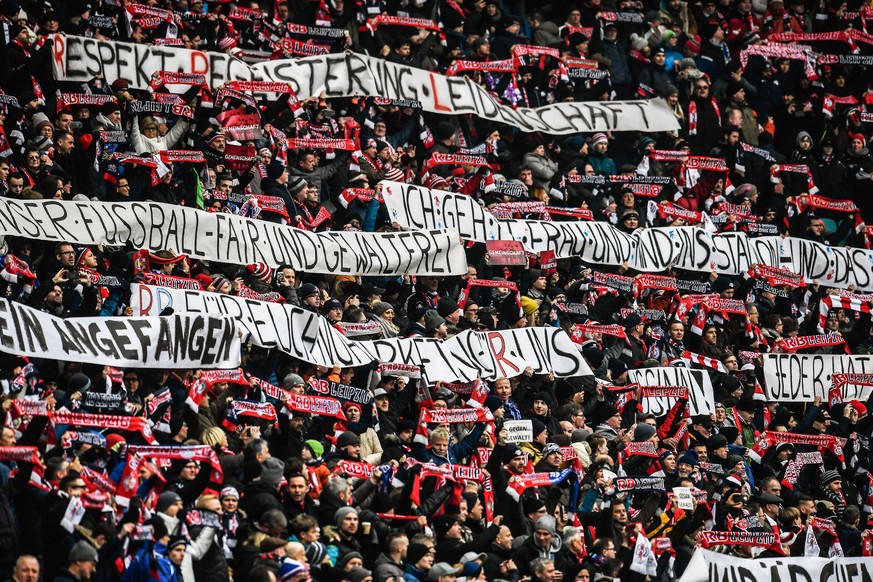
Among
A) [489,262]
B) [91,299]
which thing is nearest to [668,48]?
[489,262]

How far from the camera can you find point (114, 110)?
1786 cm

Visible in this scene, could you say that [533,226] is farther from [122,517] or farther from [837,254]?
[122,517]

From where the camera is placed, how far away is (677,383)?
1862 cm

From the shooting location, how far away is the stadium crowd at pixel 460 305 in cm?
1277

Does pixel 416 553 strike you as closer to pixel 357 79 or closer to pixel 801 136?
pixel 357 79

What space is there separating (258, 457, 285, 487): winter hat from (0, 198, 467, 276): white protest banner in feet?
14.2

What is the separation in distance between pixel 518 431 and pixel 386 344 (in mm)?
1852

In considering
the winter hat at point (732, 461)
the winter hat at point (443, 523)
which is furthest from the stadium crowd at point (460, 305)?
the winter hat at point (732, 461)

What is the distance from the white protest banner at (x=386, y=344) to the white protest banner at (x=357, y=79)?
4.24 metres

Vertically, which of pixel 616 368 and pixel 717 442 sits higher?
pixel 616 368

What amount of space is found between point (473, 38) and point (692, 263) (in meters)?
4.55

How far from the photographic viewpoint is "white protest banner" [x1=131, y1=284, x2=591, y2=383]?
15938 millimetres

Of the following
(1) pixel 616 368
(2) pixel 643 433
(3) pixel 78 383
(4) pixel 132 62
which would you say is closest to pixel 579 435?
(2) pixel 643 433

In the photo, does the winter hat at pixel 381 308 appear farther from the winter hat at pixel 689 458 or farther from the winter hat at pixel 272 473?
the winter hat at pixel 272 473
